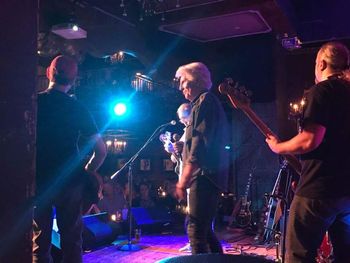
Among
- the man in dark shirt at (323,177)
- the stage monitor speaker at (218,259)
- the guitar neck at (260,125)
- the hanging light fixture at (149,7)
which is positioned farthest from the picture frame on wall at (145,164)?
the stage monitor speaker at (218,259)

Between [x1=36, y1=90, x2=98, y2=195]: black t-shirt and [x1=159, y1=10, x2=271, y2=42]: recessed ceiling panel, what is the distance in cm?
523

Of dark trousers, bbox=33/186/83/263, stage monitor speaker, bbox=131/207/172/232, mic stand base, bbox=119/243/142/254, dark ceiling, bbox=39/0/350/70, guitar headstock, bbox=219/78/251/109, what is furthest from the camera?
stage monitor speaker, bbox=131/207/172/232

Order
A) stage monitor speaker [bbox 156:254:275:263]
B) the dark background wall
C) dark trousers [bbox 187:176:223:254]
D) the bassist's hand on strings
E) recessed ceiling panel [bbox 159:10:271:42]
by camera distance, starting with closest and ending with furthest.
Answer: the dark background wall → stage monitor speaker [bbox 156:254:275:263] → the bassist's hand on strings → dark trousers [bbox 187:176:223:254] → recessed ceiling panel [bbox 159:10:271:42]

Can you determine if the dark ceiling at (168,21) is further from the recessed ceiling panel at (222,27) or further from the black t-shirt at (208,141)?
the black t-shirt at (208,141)

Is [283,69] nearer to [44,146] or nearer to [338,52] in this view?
[338,52]

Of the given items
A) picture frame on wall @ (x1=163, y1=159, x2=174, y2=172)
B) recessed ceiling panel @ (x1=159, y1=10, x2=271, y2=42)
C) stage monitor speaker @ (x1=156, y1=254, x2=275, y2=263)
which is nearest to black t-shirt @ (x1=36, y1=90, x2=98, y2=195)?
stage monitor speaker @ (x1=156, y1=254, x2=275, y2=263)

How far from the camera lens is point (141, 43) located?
321 inches

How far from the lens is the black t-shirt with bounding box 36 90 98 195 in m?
2.58

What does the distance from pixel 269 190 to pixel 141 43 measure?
13.9 ft

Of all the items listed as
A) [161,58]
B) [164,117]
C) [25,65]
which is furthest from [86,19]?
[25,65]

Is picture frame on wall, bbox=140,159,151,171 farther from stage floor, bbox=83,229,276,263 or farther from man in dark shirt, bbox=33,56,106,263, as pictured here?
man in dark shirt, bbox=33,56,106,263

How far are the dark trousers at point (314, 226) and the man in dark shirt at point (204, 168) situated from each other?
65 centimetres

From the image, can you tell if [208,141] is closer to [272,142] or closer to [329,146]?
[272,142]

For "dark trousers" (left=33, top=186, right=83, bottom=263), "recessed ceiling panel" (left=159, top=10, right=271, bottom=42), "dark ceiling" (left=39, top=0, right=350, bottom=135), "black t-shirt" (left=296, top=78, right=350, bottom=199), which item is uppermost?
"recessed ceiling panel" (left=159, top=10, right=271, bottom=42)
